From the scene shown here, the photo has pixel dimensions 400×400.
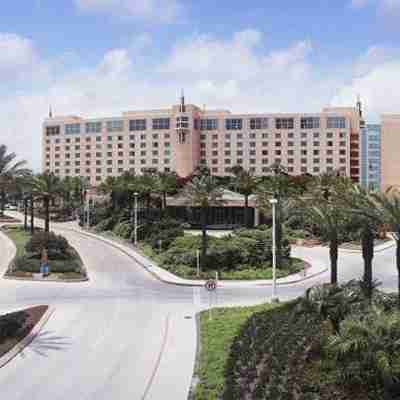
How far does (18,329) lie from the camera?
2378 cm

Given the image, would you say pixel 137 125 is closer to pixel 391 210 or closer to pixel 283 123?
pixel 283 123

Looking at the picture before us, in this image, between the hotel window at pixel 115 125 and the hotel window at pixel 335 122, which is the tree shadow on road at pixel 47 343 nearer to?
the hotel window at pixel 335 122

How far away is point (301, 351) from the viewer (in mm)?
19484

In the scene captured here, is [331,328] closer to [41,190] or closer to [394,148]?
[41,190]

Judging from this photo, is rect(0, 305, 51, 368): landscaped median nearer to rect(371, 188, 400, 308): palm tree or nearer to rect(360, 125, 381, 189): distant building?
rect(371, 188, 400, 308): palm tree

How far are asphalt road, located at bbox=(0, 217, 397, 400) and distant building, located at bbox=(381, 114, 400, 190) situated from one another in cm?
8090

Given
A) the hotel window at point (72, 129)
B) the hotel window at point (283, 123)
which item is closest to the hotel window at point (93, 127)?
the hotel window at point (72, 129)

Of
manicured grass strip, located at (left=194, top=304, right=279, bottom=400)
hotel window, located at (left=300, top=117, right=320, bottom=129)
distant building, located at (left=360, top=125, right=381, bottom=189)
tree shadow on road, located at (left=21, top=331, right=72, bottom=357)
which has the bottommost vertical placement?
tree shadow on road, located at (left=21, top=331, right=72, bottom=357)

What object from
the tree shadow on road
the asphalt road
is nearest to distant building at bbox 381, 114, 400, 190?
the asphalt road

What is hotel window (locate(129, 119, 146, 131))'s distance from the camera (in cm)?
13675

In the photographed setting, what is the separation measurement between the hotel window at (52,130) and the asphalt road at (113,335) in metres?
107

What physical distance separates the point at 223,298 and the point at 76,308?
8.57 metres

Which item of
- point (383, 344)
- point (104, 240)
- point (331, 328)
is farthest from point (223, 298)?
point (104, 240)

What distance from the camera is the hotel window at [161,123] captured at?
442 feet
